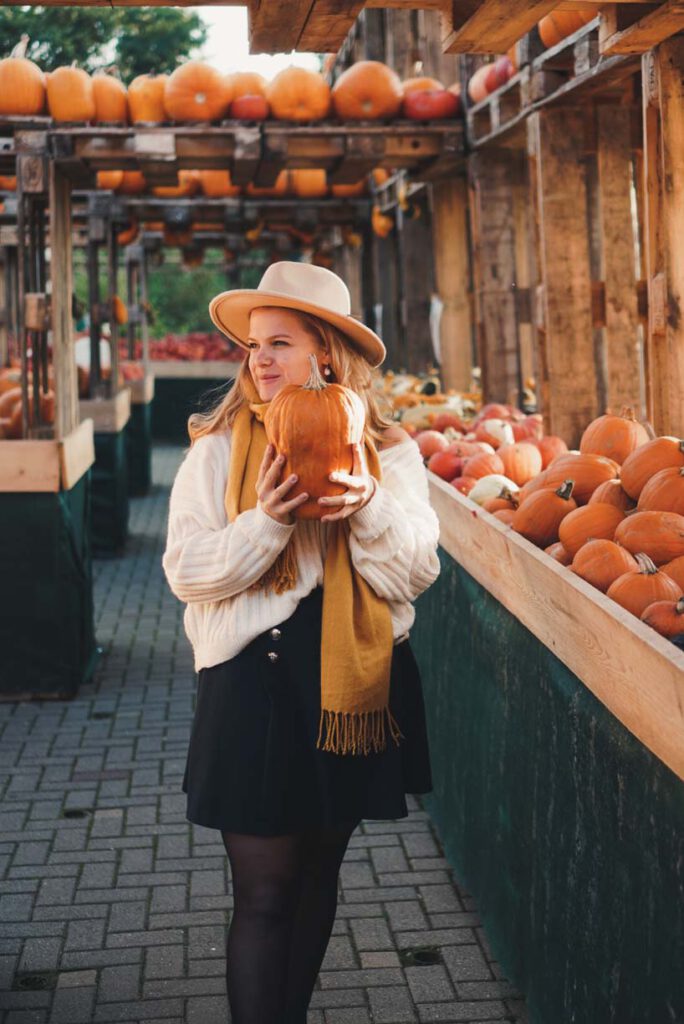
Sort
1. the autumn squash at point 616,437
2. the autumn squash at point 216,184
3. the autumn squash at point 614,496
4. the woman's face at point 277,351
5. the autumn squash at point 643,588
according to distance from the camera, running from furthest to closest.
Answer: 1. the autumn squash at point 216,184
2. the autumn squash at point 616,437
3. the autumn squash at point 614,496
4. the autumn squash at point 643,588
5. the woman's face at point 277,351

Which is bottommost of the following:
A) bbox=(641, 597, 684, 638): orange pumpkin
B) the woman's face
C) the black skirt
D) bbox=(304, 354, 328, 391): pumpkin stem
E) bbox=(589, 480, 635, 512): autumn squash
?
the black skirt

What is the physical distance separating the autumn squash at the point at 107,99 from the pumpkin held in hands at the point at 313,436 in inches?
188

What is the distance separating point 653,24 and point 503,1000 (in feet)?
8.22

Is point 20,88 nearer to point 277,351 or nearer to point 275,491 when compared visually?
point 277,351

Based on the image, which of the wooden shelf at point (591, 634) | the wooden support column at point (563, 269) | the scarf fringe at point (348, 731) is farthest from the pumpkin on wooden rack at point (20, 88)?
the scarf fringe at point (348, 731)

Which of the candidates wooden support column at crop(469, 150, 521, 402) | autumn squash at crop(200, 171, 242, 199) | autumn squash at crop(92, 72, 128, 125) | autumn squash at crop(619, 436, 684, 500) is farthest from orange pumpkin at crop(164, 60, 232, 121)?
autumn squash at crop(619, 436, 684, 500)

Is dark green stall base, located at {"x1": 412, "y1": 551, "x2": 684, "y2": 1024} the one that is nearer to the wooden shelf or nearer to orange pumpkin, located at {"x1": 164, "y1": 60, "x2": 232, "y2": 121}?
the wooden shelf

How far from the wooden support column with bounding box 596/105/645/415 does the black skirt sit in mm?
2959

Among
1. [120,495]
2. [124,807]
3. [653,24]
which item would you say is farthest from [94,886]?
[120,495]

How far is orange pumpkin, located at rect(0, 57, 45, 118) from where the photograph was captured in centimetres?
626

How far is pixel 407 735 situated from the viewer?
255cm

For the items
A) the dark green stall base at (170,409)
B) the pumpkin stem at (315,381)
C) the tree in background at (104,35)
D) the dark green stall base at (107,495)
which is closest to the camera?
the pumpkin stem at (315,381)

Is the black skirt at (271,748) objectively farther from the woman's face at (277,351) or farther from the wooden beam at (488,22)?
the wooden beam at (488,22)

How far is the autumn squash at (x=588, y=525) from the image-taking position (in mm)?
3141
